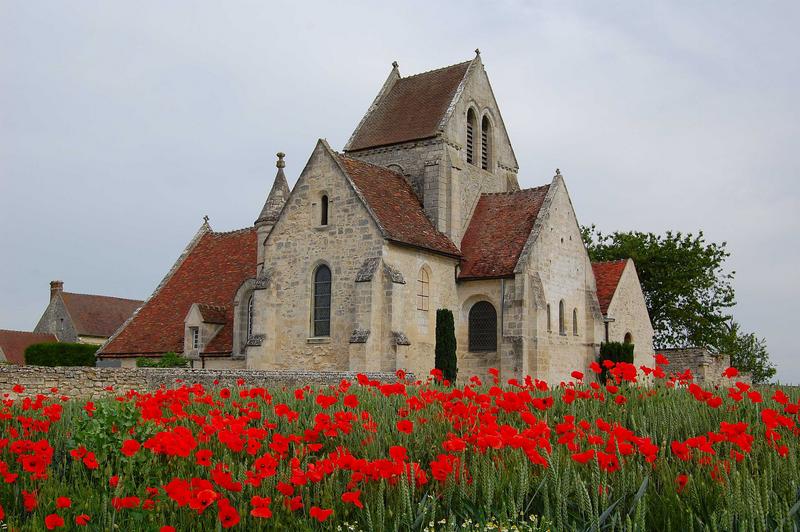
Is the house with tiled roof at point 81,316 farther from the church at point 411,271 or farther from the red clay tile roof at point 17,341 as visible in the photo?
the church at point 411,271

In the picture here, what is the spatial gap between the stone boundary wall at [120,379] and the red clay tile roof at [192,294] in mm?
10924

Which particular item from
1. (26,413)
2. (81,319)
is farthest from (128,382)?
(81,319)

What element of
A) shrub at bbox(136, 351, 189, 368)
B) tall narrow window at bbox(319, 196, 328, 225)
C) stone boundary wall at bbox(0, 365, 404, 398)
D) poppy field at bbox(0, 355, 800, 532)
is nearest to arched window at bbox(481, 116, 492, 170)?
tall narrow window at bbox(319, 196, 328, 225)

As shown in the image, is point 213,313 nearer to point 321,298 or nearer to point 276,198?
point 276,198

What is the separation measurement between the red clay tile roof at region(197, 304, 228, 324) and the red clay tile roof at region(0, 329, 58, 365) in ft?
111

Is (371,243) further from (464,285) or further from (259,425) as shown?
(259,425)

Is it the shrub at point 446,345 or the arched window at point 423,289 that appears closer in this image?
the shrub at point 446,345

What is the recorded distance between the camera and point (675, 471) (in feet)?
22.0

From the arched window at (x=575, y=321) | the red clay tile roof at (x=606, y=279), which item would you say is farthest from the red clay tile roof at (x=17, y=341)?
the arched window at (x=575, y=321)

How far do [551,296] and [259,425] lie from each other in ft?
73.6

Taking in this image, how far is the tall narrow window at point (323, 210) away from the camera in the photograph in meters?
28.9

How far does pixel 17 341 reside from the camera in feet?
209

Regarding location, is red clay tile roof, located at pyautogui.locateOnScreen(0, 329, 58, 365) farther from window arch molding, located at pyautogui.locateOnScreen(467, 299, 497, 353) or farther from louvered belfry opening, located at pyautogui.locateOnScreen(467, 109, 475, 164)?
window arch molding, located at pyautogui.locateOnScreen(467, 299, 497, 353)

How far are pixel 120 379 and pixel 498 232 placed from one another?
15261mm
